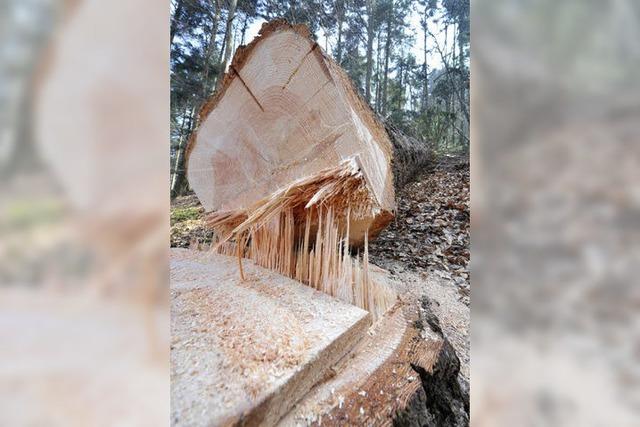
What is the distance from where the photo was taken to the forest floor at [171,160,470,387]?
0.88 m

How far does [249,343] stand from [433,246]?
1.13 m

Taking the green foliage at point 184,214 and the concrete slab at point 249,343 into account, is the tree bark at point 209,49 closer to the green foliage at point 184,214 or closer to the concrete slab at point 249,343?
the green foliage at point 184,214

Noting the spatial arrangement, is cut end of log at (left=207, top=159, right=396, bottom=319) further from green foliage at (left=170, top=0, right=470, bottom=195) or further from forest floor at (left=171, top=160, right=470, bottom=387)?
green foliage at (left=170, top=0, right=470, bottom=195)

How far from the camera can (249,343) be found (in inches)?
14.3

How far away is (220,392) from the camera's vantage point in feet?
0.96

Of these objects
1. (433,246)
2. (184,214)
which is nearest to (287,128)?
(433,246)

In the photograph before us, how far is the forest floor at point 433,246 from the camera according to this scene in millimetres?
876

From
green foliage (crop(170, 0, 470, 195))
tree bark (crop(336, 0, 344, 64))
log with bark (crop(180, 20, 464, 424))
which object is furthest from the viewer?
tree bark (crop(336, 0, 344, 64))
